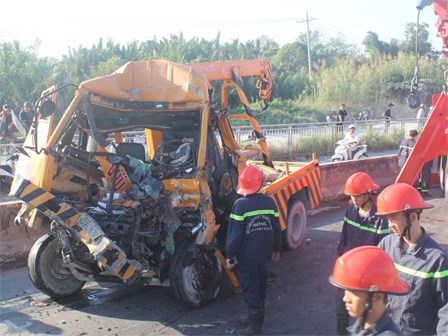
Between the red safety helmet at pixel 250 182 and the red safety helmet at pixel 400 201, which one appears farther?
the red safety helmet at pixel 250 182

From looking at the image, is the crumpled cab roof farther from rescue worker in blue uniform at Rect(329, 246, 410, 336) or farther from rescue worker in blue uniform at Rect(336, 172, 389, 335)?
rescue worker in blue uniform at Rect(329, 246, 410, 336)

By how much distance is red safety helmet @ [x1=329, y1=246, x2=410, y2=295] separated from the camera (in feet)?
7.99

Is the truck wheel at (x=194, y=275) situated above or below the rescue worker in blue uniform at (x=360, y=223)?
below

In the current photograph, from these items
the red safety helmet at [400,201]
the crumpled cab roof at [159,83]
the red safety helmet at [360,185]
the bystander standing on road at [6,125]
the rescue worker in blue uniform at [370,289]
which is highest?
the crumpled cab roof at [159,83]

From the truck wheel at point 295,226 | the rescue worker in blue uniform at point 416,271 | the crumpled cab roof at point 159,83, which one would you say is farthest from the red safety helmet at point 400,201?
the truck wheel at point 295,226

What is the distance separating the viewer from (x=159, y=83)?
6258mm

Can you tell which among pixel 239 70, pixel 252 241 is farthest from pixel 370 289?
pixel 239 70

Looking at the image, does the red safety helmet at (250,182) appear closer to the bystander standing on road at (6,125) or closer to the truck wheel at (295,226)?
the truck wheel at (295,226)

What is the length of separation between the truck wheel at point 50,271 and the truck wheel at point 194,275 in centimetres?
137

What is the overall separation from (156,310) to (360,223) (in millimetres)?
2467

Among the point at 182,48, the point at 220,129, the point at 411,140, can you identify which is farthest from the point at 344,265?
the point at 182,48

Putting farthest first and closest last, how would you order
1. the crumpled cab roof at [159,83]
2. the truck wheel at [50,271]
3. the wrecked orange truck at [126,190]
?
the crumpled cab roof at [159,83]
the truck wheel at [50,271]
the wrecked orange truck at [126,190]

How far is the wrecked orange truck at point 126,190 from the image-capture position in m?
5.36

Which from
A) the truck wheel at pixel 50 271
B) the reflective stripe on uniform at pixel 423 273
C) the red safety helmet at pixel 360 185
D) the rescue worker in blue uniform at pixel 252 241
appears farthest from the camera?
the truck wheel at pixel 50 271
